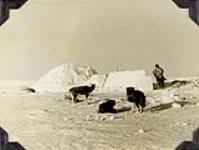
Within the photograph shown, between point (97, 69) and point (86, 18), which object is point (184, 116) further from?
point (86, 18)

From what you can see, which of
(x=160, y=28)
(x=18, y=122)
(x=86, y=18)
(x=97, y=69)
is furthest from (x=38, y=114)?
(x=160, y=28)

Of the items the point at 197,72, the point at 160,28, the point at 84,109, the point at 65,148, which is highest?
the point at 160,28

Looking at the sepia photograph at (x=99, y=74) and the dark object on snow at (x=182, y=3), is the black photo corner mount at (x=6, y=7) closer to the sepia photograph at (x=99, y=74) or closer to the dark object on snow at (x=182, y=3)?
the sepia photograph at (x=99, y=74)

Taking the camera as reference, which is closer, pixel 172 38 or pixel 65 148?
pixel 65 148

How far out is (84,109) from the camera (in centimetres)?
144

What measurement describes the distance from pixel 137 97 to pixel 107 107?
0.31 ft

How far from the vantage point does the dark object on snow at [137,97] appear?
56.6 inches

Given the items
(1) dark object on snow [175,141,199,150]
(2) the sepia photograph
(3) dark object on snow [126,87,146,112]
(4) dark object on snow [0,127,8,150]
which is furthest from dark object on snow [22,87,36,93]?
(1) dark object on snow [175,141,199,150]

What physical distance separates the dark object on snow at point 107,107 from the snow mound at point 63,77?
0.10 m

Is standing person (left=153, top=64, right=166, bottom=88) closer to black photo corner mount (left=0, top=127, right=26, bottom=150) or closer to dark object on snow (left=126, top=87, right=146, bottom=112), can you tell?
dark object on snow (left=126, top=87, right=146, bottom=112)

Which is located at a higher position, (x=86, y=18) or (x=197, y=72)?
(x=86, y=18)

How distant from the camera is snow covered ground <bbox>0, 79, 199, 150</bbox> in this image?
139cm

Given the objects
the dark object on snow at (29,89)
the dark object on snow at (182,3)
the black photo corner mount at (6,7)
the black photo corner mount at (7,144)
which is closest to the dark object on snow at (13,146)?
the black photo corner mount at (7,144)

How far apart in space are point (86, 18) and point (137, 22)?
0.16 m
